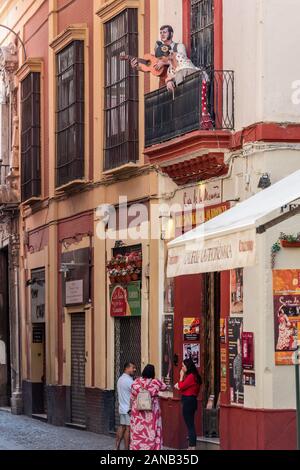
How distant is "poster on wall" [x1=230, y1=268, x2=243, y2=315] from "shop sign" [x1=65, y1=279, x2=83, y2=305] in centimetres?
783

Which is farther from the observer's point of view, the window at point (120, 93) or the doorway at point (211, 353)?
the window at point (120, 93)

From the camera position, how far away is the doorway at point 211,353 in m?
22.6

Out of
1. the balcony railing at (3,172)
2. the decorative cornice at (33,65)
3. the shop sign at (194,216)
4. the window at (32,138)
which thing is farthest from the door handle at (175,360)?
the balcony railing at (3,172)

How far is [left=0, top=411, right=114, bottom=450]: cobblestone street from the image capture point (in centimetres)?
2402

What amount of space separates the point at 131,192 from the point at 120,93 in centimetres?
198

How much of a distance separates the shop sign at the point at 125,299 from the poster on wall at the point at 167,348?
1252 millimetres

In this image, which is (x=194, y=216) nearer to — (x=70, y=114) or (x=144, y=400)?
(x=144, y=400)

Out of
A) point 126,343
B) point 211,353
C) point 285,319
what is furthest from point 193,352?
point 285,319

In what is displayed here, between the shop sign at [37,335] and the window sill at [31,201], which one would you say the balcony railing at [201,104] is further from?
the shop sign at [37,335]

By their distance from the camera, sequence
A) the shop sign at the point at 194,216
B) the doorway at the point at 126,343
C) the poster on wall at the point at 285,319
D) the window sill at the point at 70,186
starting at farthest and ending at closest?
the window sill at the point at 70,186 → the doorway at the point at 126,343 → the shop sign at the point at 194,216 → the poster on wall at the point at 285,319

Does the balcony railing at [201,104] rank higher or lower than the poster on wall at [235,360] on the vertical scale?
higher

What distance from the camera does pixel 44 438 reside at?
85.7ft

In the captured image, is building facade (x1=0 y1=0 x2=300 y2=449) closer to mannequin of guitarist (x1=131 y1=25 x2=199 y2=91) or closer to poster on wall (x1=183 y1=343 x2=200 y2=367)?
poster on wall (x1=183 y1=343 x2=200 y2=367)

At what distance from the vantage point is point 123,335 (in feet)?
85.3
